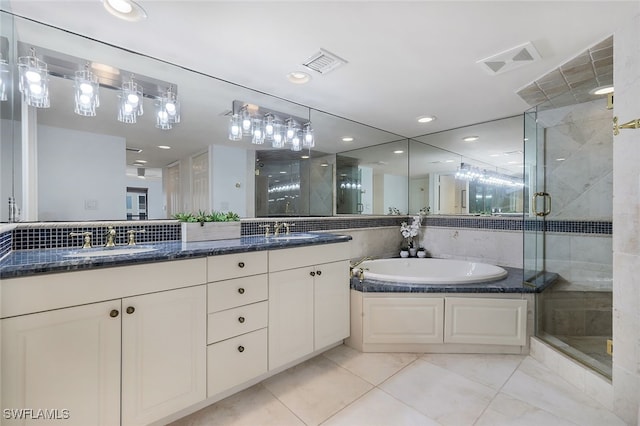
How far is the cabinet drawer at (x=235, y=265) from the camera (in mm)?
1528

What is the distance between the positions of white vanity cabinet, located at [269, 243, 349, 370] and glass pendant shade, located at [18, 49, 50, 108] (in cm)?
153

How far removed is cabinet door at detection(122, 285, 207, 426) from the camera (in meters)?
1.26

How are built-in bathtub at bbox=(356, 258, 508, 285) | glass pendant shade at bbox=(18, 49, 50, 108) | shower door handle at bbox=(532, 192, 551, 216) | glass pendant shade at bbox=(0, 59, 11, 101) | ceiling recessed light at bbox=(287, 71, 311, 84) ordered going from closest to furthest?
glass pendant shade at bbox=(0, 59, 11, 101) < glass pendant shade at bbox=(18, 49, 50, 108) < ceiling recessed light at bbox=(287, 71, 311, 84) < shower door handle at bbox=(532, 192, 551, 216) < built-in bathtub at bbox=(356, 258, 508, 285)

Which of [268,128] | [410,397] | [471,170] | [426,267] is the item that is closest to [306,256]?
[410,397]

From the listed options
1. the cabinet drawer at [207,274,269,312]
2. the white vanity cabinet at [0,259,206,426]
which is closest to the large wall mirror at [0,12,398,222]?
the white vanity cabinet at [0,259,206,426]

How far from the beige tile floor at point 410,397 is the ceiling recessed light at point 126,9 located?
2176mm

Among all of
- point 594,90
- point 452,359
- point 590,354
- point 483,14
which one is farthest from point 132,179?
point 594,90

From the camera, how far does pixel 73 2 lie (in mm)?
1310

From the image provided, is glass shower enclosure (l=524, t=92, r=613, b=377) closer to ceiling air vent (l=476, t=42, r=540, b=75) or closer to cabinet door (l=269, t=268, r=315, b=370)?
ceiling air vent (l=476, t=42, r=540, b=75)

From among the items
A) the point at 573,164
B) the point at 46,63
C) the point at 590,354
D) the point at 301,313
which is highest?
the point at 46,63

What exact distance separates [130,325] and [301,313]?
3.40 feet

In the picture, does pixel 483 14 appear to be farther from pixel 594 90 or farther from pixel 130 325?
pixel 130 325

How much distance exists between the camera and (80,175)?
1.62m

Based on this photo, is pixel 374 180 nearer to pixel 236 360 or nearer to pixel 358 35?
pixel 358 35
